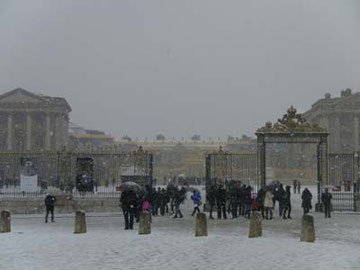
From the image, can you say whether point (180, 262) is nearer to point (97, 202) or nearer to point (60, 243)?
point (60, 243)

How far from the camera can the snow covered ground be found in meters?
15.3

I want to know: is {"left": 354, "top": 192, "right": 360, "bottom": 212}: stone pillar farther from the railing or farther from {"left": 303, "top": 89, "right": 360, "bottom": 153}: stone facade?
{"left": 303, "top": 89, "right": 360, "bottom": 153}: stone facade

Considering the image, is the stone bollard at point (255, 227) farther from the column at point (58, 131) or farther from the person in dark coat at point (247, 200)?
the column at point (58, 131)

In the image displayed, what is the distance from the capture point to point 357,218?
29344 mm

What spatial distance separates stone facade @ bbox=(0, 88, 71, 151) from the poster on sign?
7093 cm

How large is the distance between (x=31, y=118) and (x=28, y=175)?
75.9 meters

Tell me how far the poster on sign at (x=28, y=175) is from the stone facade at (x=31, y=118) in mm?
70929

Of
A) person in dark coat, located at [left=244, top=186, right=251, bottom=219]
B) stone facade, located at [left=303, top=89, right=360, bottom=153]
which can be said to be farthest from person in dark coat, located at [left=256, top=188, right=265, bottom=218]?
stone facade, located at [left=303, top=89, right=360, bottom=153]

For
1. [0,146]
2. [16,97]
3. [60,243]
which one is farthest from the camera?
[16,97]

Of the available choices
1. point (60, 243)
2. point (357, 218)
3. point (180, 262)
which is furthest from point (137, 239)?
point (357, 218)

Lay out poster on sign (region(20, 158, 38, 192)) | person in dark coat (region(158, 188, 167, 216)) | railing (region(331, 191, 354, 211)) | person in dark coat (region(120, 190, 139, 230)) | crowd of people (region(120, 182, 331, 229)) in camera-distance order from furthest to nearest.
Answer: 1. railing (region(331, 191, 354, 211))
2. poster on sign (region(20, 158, 38, 192))
3. person in dark coat (region(158, 188, 167, 216))
4. crowd of people (region(120, 182, 331, 229))
5. person in dark coat (region(120, 190, 139, 230))

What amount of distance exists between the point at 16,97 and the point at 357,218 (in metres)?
85.8

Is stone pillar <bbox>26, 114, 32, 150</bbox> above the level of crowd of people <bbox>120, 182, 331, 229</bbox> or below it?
above

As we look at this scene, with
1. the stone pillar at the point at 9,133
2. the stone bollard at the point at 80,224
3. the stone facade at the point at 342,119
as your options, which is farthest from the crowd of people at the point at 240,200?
the stone pillar at the point at 9,133
